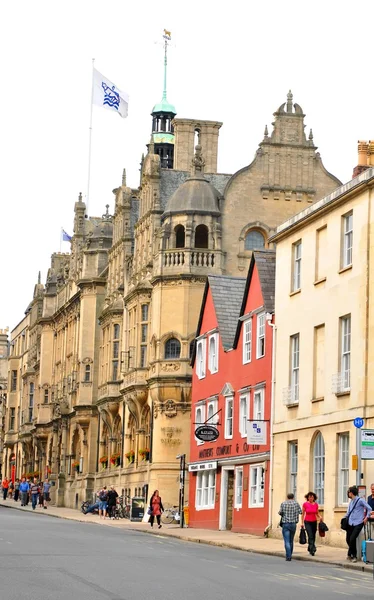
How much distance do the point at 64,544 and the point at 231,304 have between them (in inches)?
903

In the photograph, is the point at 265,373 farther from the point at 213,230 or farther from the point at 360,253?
the point at 213,230

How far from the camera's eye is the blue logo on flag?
77188 mm

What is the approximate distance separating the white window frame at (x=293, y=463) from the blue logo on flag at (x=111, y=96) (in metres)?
38.7

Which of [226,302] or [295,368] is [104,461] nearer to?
[226,302]

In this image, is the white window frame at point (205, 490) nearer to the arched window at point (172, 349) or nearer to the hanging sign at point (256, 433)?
the hanging sign at point (256, 433)

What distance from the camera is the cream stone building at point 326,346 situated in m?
37.2

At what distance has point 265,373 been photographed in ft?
153

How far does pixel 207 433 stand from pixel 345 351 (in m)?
12.0

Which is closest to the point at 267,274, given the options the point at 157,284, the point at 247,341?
the point at 247,341

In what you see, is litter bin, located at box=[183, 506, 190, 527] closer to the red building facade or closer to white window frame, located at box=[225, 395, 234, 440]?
the red building facade

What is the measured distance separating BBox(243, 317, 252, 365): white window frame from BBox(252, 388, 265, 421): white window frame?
1.56 metres

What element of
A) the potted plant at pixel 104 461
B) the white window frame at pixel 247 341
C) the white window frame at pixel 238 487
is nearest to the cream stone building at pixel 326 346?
the white window frame at pixel 247 341

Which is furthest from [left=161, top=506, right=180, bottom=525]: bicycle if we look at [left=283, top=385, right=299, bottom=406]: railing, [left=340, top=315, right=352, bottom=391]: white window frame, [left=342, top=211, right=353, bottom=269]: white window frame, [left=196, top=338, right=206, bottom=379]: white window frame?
[left=342, top=211, right=353, bottom=269]: white window frame

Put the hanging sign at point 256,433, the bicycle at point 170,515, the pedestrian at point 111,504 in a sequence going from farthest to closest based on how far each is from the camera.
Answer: the pedestrian at point 111,504
the bicycle at point 170,515
the hanging sign at point 256,433
